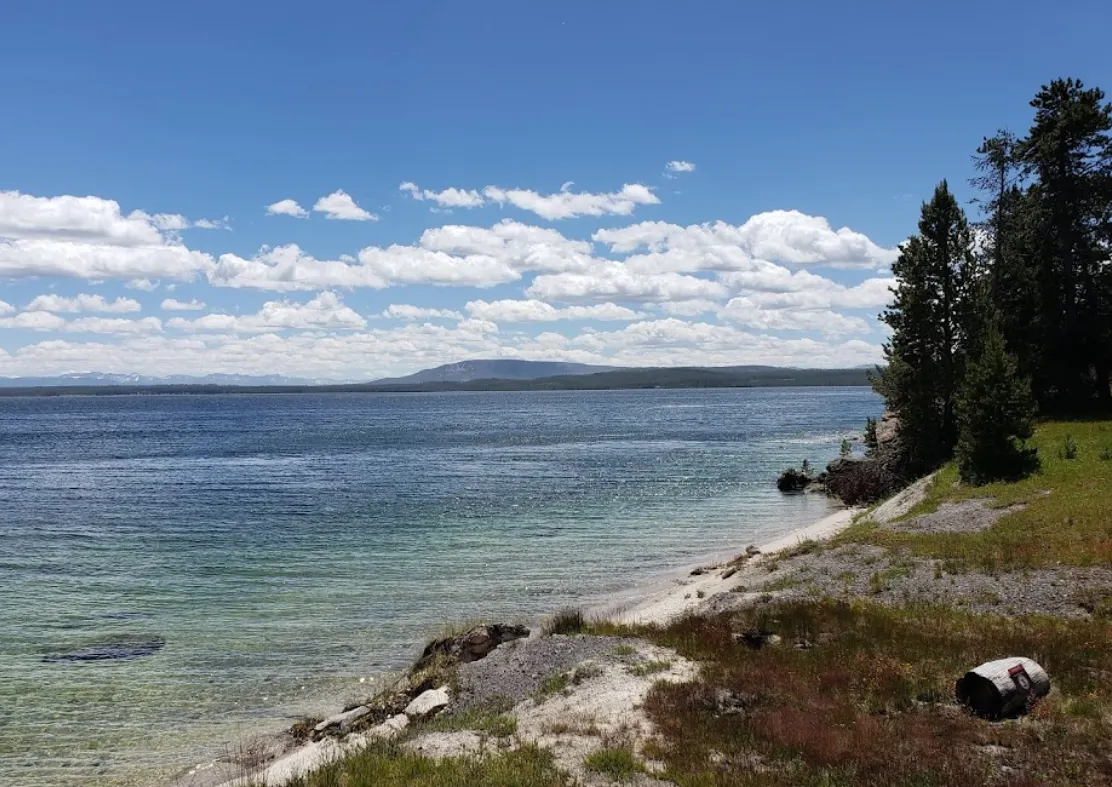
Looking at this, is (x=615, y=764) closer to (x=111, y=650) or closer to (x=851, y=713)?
(x=851, y=713)

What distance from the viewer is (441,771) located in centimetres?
1195

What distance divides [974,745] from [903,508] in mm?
26967

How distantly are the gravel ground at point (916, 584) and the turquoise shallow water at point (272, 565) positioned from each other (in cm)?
818

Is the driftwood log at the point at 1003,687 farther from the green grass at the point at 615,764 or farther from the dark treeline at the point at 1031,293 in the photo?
the dark treeline at the point at 1031,293

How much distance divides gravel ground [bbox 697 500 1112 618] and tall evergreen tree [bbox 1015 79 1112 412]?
88.1 ft

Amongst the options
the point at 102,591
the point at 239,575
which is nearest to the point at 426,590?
the point at 239,575

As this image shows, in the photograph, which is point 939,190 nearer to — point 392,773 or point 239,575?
point 239,575

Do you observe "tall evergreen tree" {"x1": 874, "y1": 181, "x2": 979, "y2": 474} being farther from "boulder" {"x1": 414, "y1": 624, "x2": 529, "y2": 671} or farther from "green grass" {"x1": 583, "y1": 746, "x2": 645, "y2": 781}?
"green grass" {"x1": 583, "y1": 746, "x2": 645, "y2": 781}

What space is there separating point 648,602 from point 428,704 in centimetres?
1312

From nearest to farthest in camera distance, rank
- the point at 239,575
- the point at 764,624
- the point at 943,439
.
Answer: the point at 764,624
the point at 239,575
the point at 943,439

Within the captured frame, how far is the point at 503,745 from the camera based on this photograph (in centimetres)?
1332

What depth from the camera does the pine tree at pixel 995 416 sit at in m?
35.7

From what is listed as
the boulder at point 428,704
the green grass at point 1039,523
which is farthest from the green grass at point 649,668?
the green grass at point 1039,523

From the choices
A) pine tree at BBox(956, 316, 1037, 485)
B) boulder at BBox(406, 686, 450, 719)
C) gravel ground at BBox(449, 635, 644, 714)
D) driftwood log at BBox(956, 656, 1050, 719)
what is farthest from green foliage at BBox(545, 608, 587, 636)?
pine tree at BBox(956, 316, 1037, 485)
